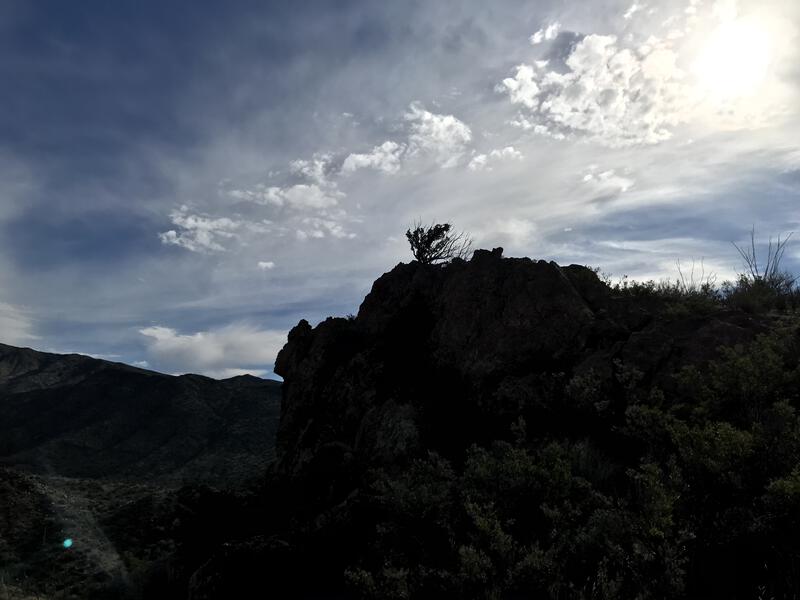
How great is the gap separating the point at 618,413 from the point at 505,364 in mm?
3316

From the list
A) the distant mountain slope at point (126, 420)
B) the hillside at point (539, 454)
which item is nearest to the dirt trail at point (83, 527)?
the hillside at point (539, 454)

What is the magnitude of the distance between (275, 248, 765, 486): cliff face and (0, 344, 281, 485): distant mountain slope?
35.7m

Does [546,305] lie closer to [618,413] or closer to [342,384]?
[618,413]

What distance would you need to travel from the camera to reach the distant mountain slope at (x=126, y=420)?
5866 centimetres

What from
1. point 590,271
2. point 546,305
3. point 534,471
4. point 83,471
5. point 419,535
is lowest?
point 83,471

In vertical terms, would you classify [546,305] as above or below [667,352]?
above

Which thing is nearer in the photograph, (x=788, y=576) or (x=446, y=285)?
(x=788, y=576)

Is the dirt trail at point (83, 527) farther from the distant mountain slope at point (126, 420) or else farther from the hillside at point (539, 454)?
the distant mountain slope at point (126, 420)

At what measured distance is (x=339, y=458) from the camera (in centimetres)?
1195

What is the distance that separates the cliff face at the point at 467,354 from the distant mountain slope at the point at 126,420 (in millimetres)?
35735

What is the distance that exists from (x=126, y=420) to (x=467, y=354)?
75729mm

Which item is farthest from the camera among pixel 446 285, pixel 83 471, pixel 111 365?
pixel 111 365

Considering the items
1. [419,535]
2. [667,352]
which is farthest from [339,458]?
[667,352]

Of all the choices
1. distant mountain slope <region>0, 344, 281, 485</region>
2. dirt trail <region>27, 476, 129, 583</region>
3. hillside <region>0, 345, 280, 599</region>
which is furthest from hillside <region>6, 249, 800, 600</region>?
distant mountain slope <region>0, 344, 281, 485</region>
